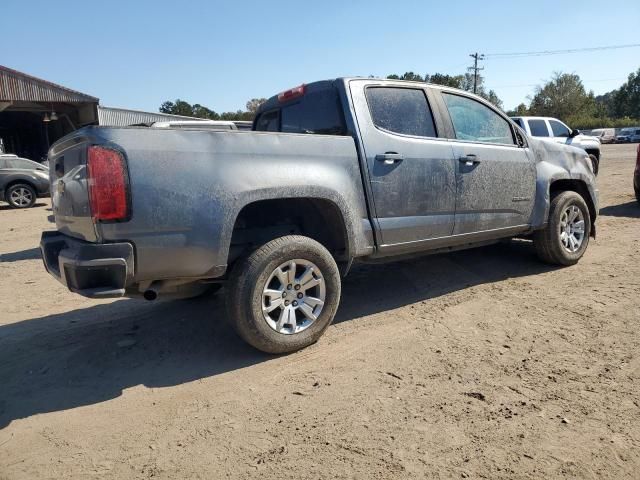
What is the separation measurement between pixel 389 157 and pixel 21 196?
1407 cm

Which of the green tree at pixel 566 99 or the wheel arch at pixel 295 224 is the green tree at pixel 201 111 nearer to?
the green tree at pixel 566 99

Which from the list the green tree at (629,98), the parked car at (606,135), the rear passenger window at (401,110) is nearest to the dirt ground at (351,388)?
the rear passenger window at (401,110)

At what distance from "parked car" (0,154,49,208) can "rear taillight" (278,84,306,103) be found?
39.7 feet

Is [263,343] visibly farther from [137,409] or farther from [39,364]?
[39,364]

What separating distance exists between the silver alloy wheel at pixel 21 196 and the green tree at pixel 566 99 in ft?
232

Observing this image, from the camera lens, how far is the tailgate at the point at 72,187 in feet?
9.40

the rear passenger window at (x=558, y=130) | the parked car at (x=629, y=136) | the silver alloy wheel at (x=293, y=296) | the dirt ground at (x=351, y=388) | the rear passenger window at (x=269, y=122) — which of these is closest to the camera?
the dirt ground at (x=351, y=388)

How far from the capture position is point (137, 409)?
286 centimetres

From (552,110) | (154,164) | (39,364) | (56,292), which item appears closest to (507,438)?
(154,164)

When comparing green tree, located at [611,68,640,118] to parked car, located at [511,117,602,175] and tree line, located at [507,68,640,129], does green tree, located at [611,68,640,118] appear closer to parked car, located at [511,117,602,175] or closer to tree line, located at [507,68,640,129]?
tree line, located at [507,68,640,129]

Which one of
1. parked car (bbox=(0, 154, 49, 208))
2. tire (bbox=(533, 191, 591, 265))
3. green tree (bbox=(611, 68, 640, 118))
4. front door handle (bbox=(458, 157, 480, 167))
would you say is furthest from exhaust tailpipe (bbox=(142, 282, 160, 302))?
green tree (bbox=(611, 68, 640, 118))

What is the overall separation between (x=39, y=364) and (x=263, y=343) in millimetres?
1698

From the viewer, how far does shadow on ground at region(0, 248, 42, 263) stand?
720 centimetres

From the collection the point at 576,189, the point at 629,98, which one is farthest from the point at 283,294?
the point at 629,98
